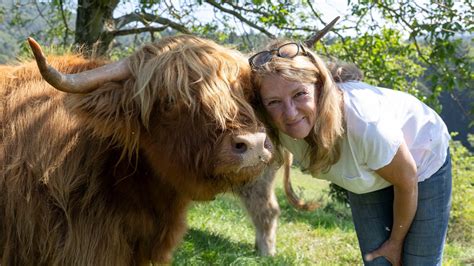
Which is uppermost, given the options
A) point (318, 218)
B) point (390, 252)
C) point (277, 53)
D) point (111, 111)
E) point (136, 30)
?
point (277, 53)

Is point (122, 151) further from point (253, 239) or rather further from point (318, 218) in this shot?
point (318, 218)

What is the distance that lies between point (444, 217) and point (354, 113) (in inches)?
40.3

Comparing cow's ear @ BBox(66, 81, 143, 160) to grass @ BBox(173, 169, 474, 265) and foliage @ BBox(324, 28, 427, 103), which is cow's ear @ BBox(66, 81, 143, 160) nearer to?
grass @ BBox(173, 169, 474, 265)

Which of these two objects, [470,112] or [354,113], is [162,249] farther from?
[470,112]

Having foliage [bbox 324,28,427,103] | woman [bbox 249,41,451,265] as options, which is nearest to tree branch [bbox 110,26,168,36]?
foliage [bbox 324,28,427,103]

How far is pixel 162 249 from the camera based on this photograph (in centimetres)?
329

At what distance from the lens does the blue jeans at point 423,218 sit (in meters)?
3.42

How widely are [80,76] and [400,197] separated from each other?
201cm

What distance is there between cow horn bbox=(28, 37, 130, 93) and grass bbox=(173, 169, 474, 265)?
6.71ft

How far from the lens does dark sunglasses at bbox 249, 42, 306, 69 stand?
3.06 metres

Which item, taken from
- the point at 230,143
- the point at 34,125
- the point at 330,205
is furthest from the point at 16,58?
the point at 330,205

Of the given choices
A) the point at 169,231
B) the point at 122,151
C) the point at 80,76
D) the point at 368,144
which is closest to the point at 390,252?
the point at 368,144

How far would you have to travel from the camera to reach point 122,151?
3.03 metres

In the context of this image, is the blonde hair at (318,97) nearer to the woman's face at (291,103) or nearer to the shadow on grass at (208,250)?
the woman's face at (291,103)
